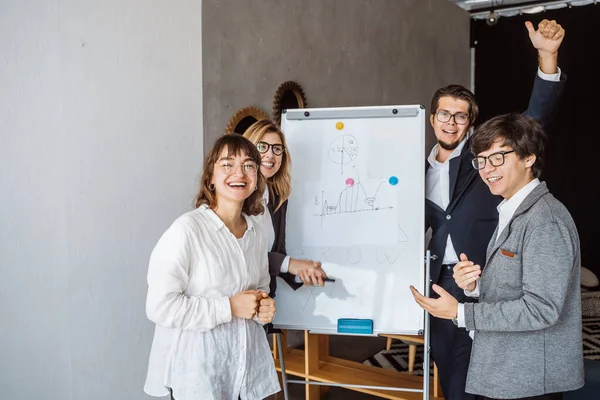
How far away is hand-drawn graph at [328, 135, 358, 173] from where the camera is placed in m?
2.44

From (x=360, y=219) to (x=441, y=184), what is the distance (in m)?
0.39

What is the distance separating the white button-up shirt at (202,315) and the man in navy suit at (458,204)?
87cm

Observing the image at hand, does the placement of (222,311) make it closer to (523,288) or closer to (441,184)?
(523,288)

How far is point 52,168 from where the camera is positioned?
2.26 m

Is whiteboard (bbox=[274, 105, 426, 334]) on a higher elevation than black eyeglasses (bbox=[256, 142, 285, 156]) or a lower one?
lower

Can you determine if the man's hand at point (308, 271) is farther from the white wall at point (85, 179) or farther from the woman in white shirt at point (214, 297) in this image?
the white wall at point (85, 179)

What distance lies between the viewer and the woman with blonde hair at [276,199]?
7.74 ft

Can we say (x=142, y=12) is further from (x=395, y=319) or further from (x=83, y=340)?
(x=395, y=319)

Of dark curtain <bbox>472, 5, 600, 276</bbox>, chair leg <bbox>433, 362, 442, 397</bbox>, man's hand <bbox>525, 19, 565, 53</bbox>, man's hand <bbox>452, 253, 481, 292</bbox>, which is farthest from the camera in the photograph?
dark curtain <bbox>472, 5, 600, 276</bbox>

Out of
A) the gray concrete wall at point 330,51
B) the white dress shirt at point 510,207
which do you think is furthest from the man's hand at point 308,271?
the gray concrete wall at point 330,51

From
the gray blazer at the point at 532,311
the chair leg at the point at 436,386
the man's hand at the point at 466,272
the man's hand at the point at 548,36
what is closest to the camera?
the gray blazer at the point at 532,311

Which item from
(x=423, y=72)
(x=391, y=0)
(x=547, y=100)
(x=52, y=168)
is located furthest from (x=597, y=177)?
(x=52, y=168)

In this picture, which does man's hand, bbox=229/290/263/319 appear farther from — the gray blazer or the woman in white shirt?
the gray blazer

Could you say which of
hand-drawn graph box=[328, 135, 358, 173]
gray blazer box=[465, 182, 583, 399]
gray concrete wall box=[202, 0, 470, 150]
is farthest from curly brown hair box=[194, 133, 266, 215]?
gray concrete wall box=[202, 0, 470, 150]
